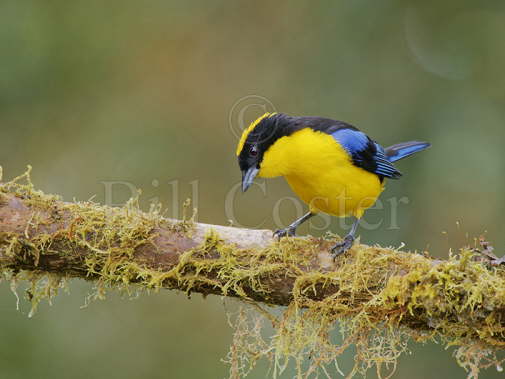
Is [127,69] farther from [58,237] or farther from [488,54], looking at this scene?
[58,237]

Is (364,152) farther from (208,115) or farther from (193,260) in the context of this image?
(208,115)

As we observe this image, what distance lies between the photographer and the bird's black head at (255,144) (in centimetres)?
452

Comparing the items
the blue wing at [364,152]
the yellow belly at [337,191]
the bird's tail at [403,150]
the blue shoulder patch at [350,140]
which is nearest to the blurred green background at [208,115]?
the bird's tail at [403,150]

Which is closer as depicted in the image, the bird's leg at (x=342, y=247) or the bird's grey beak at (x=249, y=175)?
the bird's leg at (x=342, y=247)

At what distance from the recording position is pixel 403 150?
5586 millimetres

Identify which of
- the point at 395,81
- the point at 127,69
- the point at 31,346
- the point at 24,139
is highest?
the point at 127,69

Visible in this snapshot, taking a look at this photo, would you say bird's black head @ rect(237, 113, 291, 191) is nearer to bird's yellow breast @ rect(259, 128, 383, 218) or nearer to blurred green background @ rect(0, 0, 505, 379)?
bird's yellow breast @ rect(259, 128, 383, 218)

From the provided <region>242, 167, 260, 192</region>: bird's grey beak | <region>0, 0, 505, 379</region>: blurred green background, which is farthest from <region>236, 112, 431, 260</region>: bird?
<region>0, 0, 505, 379</region>: blurred green background

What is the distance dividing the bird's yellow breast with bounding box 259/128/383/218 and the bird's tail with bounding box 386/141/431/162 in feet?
3.03

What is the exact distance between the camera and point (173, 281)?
348cm

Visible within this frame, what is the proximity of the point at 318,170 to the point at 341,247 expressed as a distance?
3.15ft

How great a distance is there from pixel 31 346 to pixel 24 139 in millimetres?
2497

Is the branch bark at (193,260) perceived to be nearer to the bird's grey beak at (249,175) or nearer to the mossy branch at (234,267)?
the mossy branch at (234,267)

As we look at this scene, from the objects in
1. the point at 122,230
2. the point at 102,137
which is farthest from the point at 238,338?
the point at 102,137
